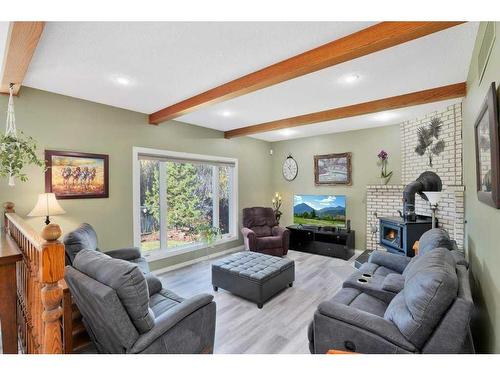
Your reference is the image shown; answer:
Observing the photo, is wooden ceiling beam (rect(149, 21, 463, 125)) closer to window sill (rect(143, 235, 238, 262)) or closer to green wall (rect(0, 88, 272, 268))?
green wall (rect(0, 88, 272, 268))

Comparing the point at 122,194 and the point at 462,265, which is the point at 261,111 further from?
the point at 462,265

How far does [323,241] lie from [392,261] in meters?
2.12

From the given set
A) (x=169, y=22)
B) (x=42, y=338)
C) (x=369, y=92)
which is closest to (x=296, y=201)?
(x=369, y=92)

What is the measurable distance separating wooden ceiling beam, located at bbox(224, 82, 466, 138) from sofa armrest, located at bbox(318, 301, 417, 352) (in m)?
2.71

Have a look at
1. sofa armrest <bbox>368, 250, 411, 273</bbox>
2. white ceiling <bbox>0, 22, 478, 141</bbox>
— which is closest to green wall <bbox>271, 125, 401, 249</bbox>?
white ceiling <bbox>0, 22, 478, 141</bbox>

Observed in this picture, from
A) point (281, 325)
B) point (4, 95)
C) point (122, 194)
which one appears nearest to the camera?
point (281, 325)

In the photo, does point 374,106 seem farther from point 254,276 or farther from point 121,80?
point 121,80

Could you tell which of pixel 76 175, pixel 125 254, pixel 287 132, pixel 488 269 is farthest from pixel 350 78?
pixel 76 175

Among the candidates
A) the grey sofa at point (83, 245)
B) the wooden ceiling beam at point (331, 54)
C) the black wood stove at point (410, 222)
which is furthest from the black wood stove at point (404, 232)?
the grey sofa at point (83, 245)

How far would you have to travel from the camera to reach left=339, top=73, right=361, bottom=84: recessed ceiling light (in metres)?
2.52

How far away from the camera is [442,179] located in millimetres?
3711

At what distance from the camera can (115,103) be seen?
3.31 m

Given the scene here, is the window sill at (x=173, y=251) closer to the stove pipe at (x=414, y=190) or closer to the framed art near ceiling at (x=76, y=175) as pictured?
the framed art near ceiling at (x=76, y=175)

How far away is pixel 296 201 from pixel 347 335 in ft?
13.7
